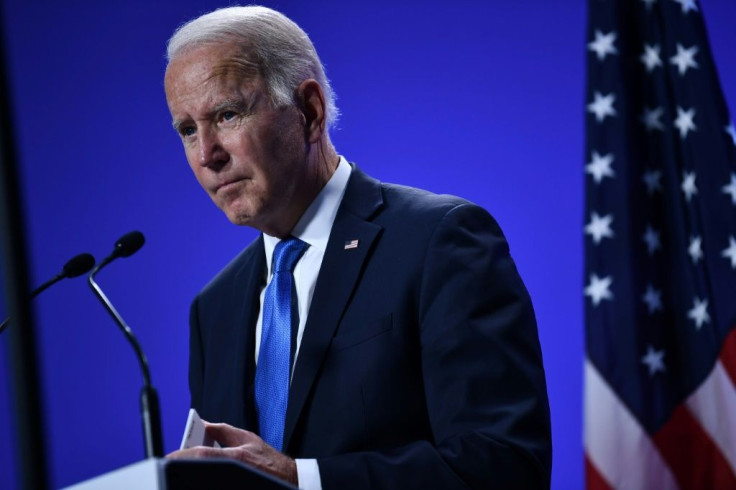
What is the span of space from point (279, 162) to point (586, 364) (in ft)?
4.37

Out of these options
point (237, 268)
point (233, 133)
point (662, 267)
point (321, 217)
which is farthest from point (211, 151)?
point (662, 267)

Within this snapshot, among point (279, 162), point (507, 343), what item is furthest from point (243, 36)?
point (507, 343)

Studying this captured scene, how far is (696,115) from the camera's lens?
303cm

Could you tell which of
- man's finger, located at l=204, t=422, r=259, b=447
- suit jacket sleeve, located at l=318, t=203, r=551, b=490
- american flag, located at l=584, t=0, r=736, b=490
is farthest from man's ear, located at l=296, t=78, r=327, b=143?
american flag, located at l=584, t=0, r=736, b=490

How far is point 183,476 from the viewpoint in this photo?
1.11 meters

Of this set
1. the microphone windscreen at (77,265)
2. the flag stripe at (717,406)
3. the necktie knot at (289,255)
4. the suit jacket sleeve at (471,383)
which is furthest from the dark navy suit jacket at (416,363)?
the flag stripe at (717,406)

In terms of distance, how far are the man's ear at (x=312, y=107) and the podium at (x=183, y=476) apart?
115 cm

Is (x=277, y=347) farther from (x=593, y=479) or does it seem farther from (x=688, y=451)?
(x=688, y=451)

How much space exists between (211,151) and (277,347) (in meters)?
0.43

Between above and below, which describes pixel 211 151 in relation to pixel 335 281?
above

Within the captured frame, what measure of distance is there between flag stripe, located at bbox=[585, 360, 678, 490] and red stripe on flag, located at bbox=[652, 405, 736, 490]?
29 mm

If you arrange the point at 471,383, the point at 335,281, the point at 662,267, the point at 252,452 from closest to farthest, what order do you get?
the point at 252,452, the point at 471,383, the point at 335,281, the point at 662,267

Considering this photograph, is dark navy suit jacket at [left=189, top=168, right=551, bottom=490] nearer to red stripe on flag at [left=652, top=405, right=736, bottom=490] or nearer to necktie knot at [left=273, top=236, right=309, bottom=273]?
necktie knot at [left=273, top=236, right=309, bottom=273]

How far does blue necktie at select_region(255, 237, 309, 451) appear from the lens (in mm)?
1994
